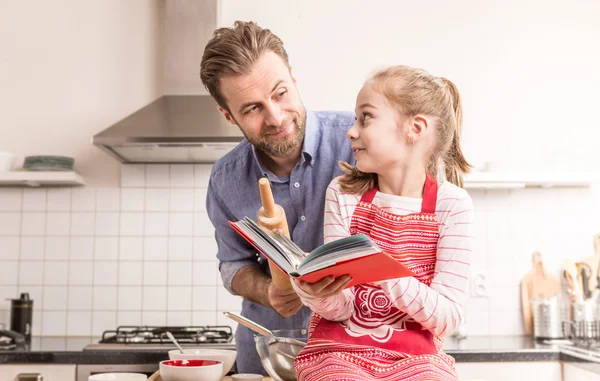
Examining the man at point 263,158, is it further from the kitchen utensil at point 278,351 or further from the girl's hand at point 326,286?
the girl's hand at point 326,286

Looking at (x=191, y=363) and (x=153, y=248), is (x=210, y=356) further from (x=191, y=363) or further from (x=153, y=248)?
(x=153, y=248)

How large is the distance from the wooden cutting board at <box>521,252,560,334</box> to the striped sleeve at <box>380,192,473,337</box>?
216cm

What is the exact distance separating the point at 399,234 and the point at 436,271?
3.9 inches

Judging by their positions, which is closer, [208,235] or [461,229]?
[461,229]

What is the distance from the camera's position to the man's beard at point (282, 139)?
162 centimetres

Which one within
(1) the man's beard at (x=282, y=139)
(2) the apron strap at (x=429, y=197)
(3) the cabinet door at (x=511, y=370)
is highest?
(1) the man's beard at (x=282, y=139)

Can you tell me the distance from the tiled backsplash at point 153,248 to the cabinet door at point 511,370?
1.87ft

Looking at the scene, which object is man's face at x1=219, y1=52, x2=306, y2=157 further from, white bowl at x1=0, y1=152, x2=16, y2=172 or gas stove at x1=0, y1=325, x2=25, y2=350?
white bowl at x1=0, y1=152, x2=16, y2=172

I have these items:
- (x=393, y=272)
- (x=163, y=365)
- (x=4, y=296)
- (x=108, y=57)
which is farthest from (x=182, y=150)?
(x=393, y=272)

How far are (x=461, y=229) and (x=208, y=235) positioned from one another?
2.18 meters

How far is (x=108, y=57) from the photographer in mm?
3377

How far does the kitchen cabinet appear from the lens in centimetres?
248

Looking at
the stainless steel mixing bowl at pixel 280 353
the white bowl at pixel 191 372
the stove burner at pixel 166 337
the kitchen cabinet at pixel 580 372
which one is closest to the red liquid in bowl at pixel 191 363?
the white bowl at pixel 191 372

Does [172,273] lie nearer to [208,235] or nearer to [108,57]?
[208,235]
